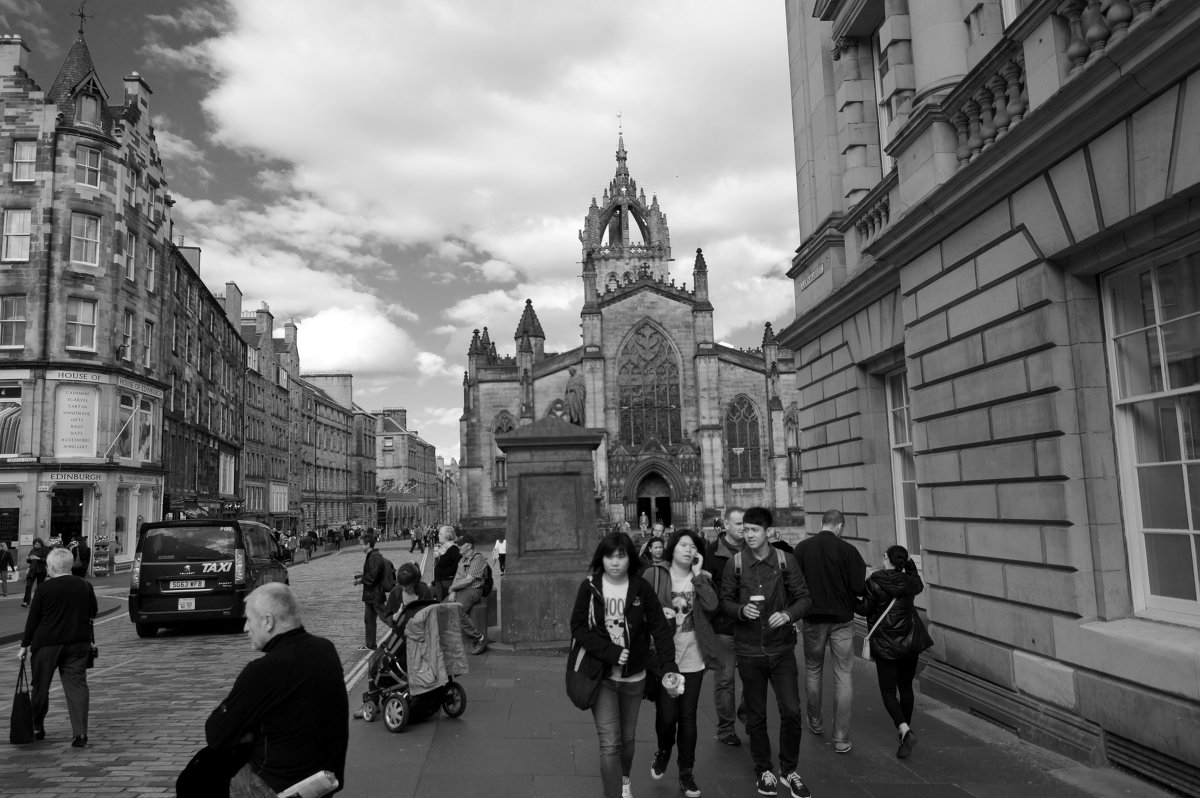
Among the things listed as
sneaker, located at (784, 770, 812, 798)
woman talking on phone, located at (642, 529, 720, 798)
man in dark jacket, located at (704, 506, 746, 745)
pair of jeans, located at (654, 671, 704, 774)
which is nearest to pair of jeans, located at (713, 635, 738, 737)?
man in dark jacket, located at (704, 506, 746, 745)

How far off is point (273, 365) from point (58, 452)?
107 ft

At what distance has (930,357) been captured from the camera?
27.2 feet

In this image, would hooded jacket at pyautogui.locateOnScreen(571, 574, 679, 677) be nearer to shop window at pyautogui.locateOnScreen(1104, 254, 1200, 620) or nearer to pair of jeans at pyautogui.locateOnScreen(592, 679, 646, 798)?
pair of jeans at pyautogui.locateOnScreen(592, 679, 646, 798)

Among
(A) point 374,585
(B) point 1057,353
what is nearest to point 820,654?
(B) point 1057,353

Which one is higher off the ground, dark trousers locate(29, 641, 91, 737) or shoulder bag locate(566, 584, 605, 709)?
shoulder bag locate(566, 584, 605, 709)

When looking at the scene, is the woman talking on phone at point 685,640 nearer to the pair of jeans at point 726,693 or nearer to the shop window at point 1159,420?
the pair of jeans at point 726,693

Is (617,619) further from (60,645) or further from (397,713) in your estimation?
(60,645)

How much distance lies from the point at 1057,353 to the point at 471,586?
279 inches

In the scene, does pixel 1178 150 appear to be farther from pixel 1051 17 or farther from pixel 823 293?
pixel 823 293

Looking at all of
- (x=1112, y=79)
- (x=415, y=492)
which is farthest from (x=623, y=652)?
(x=415, y=492)

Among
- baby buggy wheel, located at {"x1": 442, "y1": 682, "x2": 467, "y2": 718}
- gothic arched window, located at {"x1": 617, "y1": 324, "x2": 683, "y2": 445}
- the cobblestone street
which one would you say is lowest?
the cobblestone street

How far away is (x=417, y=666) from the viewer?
7.23 meters

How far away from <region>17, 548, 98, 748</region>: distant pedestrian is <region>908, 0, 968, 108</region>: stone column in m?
8.98

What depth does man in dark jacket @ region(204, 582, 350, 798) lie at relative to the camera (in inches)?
125
